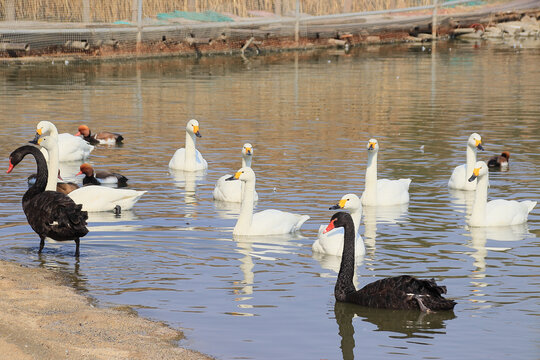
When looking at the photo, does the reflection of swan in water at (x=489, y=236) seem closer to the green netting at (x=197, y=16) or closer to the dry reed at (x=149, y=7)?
the dry reed at (x=149, y=7)

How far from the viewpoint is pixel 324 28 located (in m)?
50.4

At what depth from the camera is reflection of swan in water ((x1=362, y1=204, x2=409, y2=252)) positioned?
13992 mm

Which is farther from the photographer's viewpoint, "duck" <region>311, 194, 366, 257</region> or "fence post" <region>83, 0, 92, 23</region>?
"fence post" <region>83, 0, 92, 23</region>

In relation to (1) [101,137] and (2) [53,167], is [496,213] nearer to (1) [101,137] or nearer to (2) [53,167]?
(2) [53,167]

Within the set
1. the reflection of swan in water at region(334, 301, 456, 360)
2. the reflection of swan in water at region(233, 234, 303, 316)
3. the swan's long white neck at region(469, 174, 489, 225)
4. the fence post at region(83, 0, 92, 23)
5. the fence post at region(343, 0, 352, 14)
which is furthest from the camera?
the fence post at region(343, 0, 352, 14)

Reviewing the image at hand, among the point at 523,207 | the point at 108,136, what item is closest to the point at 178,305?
the point at 523,207

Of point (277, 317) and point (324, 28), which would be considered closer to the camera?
point (277, 317)

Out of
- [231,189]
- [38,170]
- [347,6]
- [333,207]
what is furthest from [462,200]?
[347,6]

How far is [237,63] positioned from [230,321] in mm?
31958

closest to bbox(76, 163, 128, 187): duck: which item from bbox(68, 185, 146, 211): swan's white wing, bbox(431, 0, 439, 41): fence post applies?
bbox(68, 185, 146, 211): swan's white wing

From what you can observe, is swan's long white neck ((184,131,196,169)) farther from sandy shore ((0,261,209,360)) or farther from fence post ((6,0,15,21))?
fence post ((6,0,15,21))

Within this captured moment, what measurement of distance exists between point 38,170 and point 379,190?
5330 millimetres

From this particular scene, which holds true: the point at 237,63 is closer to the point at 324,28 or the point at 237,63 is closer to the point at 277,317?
the point at 324,28

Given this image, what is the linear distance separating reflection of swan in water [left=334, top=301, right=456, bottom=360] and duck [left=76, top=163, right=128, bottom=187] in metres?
7.48
